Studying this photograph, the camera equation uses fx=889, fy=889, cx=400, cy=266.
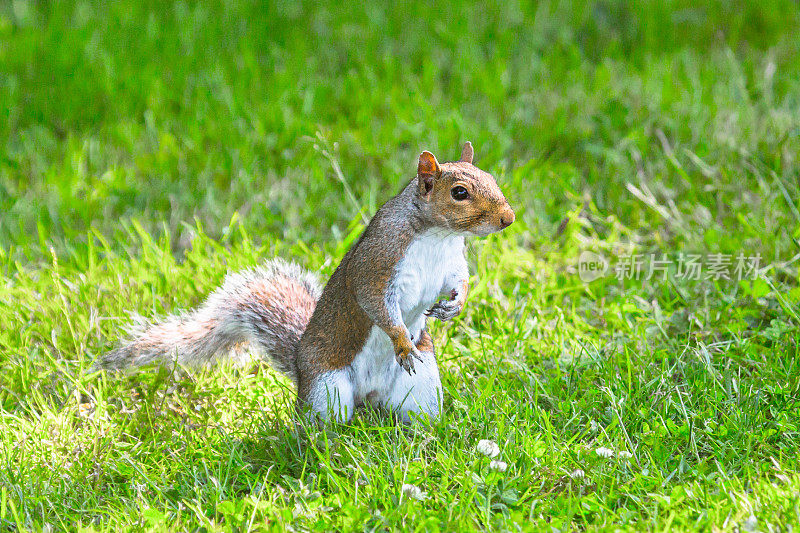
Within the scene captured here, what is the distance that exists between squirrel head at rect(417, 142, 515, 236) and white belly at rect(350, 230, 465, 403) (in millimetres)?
69

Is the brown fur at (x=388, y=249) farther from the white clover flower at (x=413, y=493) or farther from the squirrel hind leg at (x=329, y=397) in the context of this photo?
the white clover flower at (x=413, y=493)

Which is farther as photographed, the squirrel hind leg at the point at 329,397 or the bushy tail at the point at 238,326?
the bushy tail at the point at 238,326

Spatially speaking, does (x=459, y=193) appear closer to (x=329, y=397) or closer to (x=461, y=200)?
(x=461, y=200)

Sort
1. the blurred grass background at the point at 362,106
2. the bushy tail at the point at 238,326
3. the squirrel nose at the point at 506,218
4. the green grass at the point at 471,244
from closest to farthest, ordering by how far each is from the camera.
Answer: the squirrel nose at the point at 506,218, the green grass at the point at 471,244, the bushy tail at the point at 238,326, the blurred grass background at the point at 362,106

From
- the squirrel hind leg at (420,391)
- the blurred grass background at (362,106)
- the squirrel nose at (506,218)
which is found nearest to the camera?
the squirrel nose at (506,218)

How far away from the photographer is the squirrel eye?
2199mm

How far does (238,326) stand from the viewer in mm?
2666

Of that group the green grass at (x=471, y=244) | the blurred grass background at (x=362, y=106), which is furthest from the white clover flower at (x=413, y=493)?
the blurred grass background at (x=362, y=106)

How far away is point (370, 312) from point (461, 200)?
0.37 meters

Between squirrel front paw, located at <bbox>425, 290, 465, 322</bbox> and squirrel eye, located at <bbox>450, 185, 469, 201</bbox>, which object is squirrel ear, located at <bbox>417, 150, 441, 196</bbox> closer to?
squirrel eye, located at <bbox>450, 185, 469, 201</bbox>

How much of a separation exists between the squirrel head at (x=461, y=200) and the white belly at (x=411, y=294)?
0.07 metres

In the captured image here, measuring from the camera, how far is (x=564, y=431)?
8.07ft

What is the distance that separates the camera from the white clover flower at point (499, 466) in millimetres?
2250

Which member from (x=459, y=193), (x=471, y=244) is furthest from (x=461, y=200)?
(x=471, y=244)
